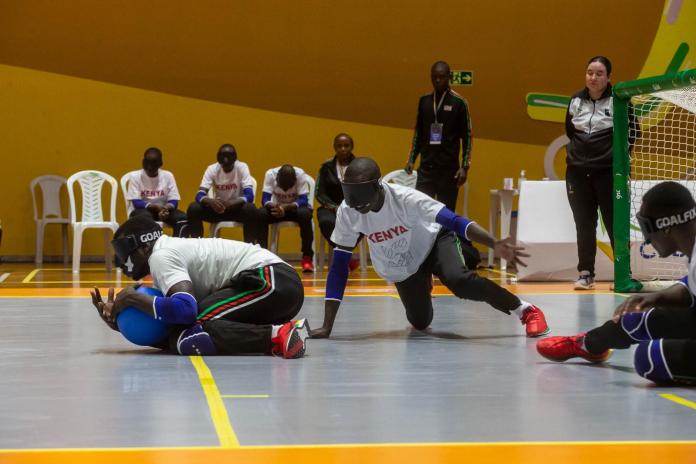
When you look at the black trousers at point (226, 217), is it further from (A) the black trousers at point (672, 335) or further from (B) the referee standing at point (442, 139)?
(A) the black trousers at point (672, 335)

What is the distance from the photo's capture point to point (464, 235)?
5.98 m

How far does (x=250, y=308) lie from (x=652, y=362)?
2.16 meters

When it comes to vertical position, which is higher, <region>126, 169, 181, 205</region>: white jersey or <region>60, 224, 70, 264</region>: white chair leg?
<region>126, 169, 181, 205</region>: white jersey

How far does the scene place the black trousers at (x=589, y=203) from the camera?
9797 millimetres

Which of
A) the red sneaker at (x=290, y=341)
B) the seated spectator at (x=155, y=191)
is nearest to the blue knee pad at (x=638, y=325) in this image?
the red sneaker at (x=290, y=341)

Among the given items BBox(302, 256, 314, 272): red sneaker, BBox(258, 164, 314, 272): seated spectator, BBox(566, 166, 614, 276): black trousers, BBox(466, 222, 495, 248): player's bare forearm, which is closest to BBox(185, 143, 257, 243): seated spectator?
BBox(258, 164, 314, 272): seated spectator

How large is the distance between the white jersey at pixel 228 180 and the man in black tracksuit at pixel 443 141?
2352mm

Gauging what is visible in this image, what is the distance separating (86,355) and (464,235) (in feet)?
7.10

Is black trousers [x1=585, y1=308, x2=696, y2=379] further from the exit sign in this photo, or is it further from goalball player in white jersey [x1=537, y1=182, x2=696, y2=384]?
the exit sign

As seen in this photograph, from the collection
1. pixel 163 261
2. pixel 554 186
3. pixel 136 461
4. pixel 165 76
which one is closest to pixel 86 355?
pixel 163 261

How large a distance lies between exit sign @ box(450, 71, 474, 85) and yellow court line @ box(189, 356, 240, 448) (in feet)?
32.4

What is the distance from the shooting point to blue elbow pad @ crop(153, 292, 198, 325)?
5262mm

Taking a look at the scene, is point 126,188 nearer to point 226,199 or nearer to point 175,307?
point 226,199

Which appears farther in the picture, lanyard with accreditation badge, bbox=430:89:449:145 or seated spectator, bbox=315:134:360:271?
seated spectator, bbox=315:134:360:271
